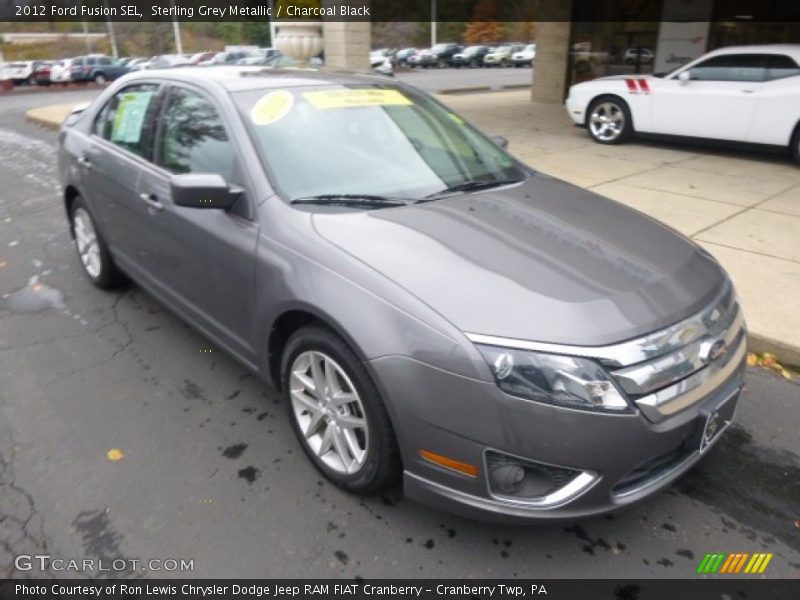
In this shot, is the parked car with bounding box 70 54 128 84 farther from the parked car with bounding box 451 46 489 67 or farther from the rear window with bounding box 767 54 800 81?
the rear window with bounding box 767 54 800 81

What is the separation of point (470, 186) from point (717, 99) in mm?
7206

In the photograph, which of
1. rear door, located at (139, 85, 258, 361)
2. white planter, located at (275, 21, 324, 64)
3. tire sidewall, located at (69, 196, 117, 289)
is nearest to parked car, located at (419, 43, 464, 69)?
white planter, located at (275, 21, 324, 64)

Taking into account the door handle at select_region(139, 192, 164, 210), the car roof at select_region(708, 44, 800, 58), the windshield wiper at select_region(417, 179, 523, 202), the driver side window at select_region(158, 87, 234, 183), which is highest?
the car roof at select_region(708, 44, 800, 58)

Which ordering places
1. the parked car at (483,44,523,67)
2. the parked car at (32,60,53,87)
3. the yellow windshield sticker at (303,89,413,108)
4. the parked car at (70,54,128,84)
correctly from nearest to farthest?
the yellow windshield sticker at (303,89,413,108), the parked car at (32,60,53,87), the parked car at (70,54,128,84), the parked car at (483,44,523,67)

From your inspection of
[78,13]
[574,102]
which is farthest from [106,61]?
[78,13]

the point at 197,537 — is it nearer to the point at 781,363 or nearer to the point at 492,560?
the point at 492,560

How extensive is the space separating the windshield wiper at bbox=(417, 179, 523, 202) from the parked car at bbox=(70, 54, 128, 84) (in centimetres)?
3321

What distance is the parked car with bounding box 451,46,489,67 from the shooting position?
4916 centimetres

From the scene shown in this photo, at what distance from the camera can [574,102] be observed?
34.7ft

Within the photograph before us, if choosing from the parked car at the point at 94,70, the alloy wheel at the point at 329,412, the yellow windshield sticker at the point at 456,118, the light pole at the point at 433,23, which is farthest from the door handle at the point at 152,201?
the light pole at the point at 433,23

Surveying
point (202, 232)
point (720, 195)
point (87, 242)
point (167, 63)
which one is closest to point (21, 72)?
point (167, 63)

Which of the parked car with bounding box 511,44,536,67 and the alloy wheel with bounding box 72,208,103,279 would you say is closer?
the alloy wheel with bounding box 72,208,103,279

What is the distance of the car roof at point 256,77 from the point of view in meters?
3.28

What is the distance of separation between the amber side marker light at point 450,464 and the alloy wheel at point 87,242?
133 inches
